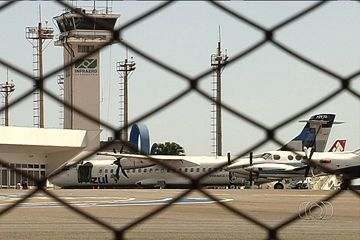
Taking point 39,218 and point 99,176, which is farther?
point 99,176

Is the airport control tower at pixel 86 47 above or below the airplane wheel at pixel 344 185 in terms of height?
above

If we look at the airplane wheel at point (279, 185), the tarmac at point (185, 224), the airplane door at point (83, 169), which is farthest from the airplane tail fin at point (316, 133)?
the airplane wheel at point (279, 185)

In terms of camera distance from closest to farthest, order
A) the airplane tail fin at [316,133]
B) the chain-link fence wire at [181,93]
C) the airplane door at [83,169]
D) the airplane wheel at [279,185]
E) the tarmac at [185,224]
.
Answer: the chain-link fence wire at [181,93] → the airplane tail fin at [316,133] → the tarmac at [185,224] → the airplane door at [83,169] → the airplane wheel at [279,185]

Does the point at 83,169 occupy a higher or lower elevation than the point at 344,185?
higher

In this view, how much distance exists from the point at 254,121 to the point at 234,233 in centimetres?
726

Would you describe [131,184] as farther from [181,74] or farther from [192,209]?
[181,74]

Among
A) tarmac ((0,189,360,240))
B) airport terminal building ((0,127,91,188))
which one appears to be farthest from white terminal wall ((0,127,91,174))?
tarmac ((0,189,360,240))

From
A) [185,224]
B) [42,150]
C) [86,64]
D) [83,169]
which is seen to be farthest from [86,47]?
[83,169]

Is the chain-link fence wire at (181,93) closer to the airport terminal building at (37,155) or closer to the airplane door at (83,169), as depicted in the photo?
the airport terminal building at (37,155)

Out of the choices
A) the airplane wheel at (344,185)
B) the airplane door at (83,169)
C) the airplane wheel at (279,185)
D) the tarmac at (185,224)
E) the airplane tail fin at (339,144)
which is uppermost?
the airplane door at (83,169)

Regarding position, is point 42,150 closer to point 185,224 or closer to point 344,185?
point 344,185

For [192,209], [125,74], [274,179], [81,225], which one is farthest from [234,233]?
[274,179]

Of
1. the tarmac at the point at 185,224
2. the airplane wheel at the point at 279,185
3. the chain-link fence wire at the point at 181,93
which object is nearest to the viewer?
the chain-link fence wire at the point at 181,93

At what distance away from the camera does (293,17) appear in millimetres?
1369
